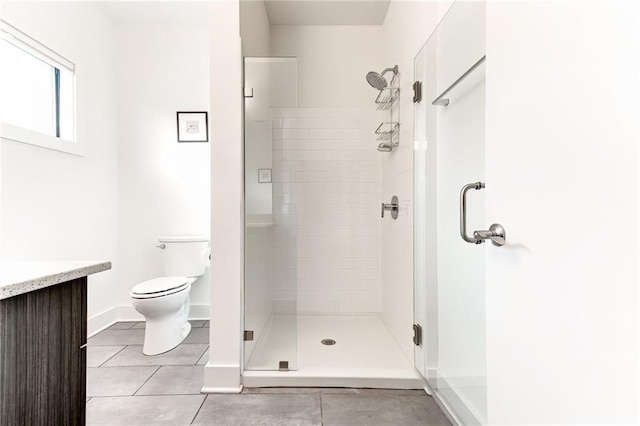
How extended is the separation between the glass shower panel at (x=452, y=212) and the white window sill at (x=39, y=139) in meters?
2.42

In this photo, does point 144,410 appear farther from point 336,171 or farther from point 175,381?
point 336,171

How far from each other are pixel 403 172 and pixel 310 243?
→ 114 centimetres

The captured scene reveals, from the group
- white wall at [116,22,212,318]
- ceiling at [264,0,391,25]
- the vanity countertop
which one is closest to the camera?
the vanity countertop

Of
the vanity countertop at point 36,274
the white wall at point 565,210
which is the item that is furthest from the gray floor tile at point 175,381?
the white wall at point 565,210

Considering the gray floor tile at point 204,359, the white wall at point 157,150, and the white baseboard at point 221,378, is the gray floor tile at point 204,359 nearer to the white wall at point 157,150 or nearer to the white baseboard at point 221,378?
the white baseboard at point 221,378

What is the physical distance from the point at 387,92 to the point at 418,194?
1.18 meters

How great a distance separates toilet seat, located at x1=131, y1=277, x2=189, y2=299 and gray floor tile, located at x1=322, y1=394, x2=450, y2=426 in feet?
3.99

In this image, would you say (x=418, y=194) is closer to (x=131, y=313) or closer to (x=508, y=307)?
(x=508, y=307)

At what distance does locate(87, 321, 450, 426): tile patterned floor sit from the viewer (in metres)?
1.42

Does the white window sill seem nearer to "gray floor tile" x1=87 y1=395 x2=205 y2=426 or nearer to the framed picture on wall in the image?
the framed picture on wall

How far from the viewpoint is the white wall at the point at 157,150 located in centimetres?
277

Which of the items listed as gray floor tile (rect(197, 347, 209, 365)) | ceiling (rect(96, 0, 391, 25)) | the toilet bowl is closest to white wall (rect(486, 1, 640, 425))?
gray floor tile (rect(197, 347, 209, 365))

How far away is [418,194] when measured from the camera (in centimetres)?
174

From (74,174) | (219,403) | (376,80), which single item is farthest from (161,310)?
(376,80)
